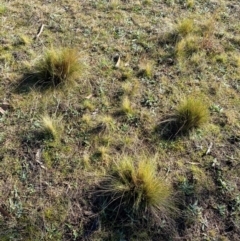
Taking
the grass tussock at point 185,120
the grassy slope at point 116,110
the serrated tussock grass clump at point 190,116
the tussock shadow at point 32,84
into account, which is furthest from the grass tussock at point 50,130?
the serrated tussock grass clump at point 190,116

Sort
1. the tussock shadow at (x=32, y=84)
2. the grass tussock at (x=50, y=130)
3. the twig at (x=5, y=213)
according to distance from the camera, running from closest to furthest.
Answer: the twig at (x=5, y=213) → the grass tussock at (x=50, y=130) → the tussock shadow at (x=32, y=84)

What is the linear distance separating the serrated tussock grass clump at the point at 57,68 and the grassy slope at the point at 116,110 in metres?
0.14

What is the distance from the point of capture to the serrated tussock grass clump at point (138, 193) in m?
3.35

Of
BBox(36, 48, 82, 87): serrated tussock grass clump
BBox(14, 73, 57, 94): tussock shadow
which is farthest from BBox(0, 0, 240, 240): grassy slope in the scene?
BBox(36, 48, 82, 87): serrated tussock grass clump

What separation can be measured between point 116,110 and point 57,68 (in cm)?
89

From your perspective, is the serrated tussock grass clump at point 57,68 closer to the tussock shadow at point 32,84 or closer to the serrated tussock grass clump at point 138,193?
the tussock shadow at point 32,84

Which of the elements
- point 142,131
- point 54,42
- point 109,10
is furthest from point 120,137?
point 109,10

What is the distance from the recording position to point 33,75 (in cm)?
454

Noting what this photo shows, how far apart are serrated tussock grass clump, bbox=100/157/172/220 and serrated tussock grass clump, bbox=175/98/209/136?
77 centimetres

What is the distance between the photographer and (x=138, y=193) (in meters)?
3.34

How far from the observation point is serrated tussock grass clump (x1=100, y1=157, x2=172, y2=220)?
3.35 meters

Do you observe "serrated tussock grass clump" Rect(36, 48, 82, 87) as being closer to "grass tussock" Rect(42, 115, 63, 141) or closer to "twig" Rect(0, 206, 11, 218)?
"grass tussock" Rect(42, 115, 63, 141)

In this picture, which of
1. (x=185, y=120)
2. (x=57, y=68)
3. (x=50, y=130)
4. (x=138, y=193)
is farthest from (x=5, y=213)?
(x=185, y=120)

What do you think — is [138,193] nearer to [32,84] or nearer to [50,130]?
[50,130]
